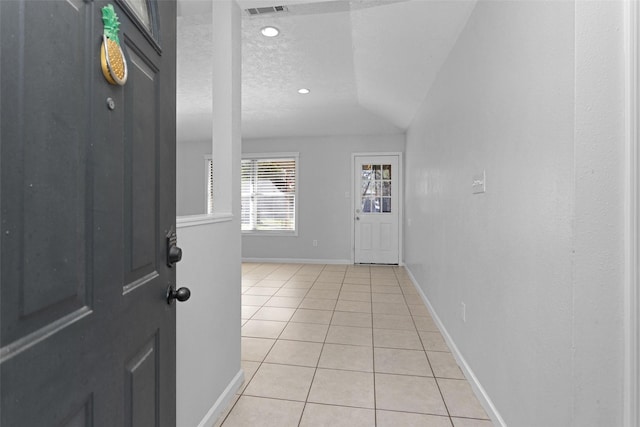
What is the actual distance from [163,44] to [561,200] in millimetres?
1319

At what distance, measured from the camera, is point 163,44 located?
848mm

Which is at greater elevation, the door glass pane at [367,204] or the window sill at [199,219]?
the door glass pane at [367,204]

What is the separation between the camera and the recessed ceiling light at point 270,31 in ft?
8.44

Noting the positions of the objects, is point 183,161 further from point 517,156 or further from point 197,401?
point 517,156

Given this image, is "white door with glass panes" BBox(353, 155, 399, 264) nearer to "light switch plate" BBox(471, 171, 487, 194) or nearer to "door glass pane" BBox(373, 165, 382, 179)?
"door glass pane" BBox(373, 165, 382, 179)

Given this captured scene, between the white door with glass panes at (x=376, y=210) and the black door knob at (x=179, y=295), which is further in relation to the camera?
the white door with glass panes at (x=376, y=210)

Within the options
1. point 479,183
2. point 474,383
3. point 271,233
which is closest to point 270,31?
point 479,183

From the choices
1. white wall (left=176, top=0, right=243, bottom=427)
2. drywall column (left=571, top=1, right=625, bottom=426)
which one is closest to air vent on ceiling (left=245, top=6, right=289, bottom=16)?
white wall (left=176, top=0, right=243, bottom=427)

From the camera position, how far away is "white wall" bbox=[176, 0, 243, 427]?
132 centimetres

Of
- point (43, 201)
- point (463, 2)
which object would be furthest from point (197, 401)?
point (463, 2)

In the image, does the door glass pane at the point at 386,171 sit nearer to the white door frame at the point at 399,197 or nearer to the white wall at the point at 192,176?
the white door frame at the point at 399,197

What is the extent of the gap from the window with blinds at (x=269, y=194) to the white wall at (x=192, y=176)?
3.15 ft

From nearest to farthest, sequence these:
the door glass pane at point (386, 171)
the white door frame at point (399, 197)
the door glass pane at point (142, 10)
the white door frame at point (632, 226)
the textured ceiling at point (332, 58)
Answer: the door glass pane at point (142, 10) < the white door frame at point (632, 226) < the textured ceiling at point (332, 58) < the white door frame at point (399, 197) < the door glass pane at point (386, 171)

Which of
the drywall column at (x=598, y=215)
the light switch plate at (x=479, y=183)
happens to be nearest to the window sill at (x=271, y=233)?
the light switch plate at (x=479, y=183)
